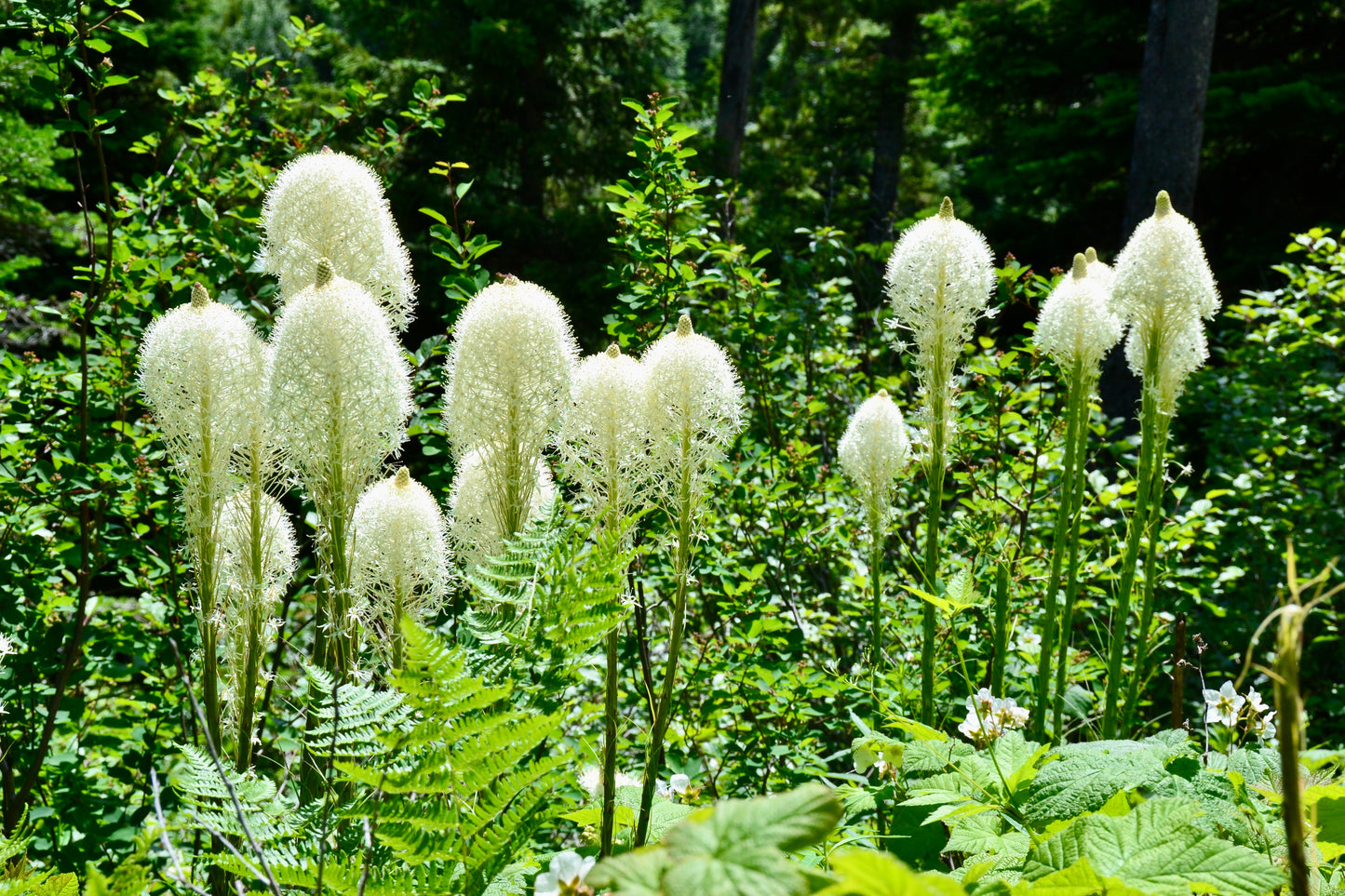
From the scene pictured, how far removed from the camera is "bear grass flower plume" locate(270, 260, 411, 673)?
1.59 metres

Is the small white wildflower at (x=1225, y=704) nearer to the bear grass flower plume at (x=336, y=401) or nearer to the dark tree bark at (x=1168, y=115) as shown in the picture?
the bear grass flower plume at (x=336, y=401)

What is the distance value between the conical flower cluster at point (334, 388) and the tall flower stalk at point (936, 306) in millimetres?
1214

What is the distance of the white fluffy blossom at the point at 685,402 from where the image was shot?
71.4 inches

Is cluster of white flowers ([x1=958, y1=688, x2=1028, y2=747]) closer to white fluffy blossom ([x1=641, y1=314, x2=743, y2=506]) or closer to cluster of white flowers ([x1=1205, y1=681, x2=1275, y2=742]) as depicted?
cluster of white flowers ([x1=1205, y1=681, x2=1275, y2=742])

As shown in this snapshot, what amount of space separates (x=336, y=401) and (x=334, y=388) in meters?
0.03

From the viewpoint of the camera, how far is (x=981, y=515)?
341 cm

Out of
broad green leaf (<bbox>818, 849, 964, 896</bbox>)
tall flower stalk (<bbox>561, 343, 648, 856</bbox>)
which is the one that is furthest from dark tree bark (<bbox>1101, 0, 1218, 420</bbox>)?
broad green leaf (<bbox>818, 849, 964, 896</bbox>)

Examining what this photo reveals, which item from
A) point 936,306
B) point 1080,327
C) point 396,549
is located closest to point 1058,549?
point 1080,327

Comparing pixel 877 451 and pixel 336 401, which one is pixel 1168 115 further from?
pixel 336 401

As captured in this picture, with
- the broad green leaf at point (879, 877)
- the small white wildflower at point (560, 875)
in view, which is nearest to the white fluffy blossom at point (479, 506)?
the small white wildflower at point (560, 875)

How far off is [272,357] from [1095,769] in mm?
1457

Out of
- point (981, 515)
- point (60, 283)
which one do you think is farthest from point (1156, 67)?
point (60, 283)

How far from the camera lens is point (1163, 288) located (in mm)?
2203

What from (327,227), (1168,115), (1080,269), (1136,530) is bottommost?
(1136,530)
